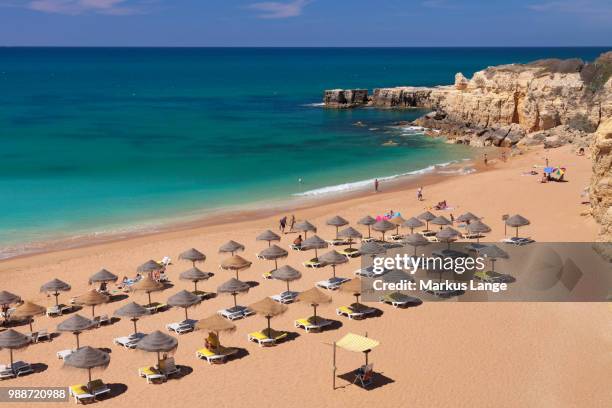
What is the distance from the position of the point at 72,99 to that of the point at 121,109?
16264 mm

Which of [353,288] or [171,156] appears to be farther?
[171,156]

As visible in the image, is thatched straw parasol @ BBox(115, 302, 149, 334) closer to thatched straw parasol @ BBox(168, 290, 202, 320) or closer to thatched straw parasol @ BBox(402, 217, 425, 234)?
thatched straw parasol @ BBox(168, 290, 202, 320)

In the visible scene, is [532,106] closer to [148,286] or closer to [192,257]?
[192,257]

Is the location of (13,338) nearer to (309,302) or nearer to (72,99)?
(309,302)

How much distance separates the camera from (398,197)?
3812cm

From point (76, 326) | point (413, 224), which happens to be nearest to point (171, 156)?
point (413, 224)

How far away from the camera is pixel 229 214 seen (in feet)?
116

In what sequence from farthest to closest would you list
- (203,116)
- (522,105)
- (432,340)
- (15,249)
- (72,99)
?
1. (72,99)
2. (203,116)
3. (522,105)
4. (15,249)
5. (432,340)

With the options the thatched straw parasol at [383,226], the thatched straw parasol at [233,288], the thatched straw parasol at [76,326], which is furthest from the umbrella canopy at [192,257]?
the thatched straw parasol at [383,226]

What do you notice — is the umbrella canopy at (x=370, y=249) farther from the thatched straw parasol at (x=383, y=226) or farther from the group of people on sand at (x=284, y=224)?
the group of people on sand at (x=284, y=224)

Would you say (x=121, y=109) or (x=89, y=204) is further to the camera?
(x=121, y=109)

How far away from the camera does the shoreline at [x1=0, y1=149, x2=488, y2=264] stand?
2983 cm

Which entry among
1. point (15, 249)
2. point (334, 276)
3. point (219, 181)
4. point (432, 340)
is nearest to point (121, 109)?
point (219, 181)

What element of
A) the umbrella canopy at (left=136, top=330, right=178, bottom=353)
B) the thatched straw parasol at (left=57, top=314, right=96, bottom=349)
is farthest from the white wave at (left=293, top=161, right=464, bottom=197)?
the umbrella canopy at (left=136, top=330, right=178, bottom=353)
